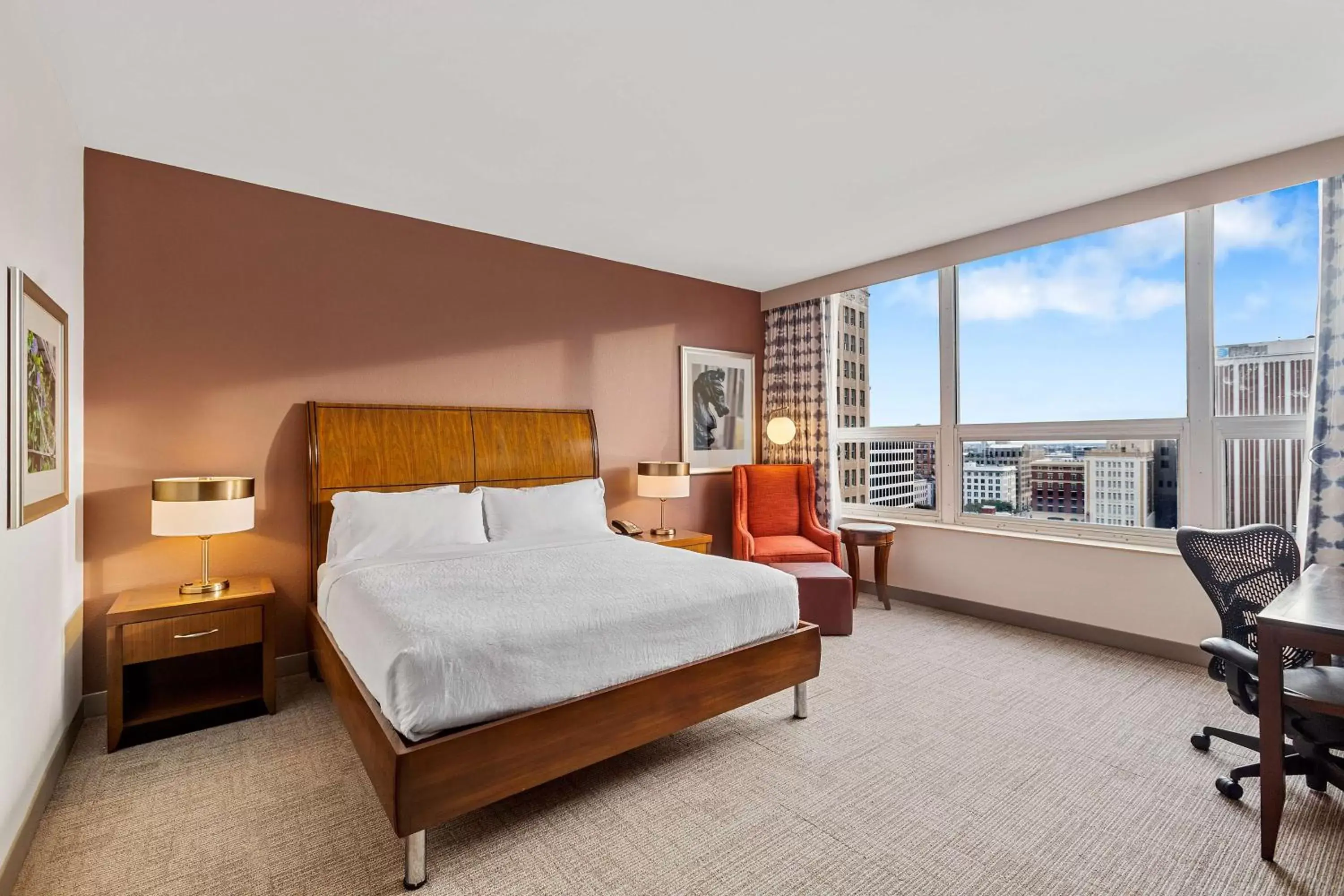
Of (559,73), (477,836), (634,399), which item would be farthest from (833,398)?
(477,836)

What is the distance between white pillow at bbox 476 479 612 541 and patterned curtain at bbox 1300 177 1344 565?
12.4 ft

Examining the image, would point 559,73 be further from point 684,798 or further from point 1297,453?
point 1297,453

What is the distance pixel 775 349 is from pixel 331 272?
3787 millimetres

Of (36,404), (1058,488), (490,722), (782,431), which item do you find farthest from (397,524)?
(1058,488)

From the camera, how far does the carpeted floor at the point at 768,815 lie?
1.87 meters

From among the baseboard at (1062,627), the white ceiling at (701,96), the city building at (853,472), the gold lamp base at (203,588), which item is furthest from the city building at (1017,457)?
the gold lamp base at (203,588)

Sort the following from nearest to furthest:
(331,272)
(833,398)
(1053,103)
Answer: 1. (1053,103)
2. (331,272)
3. (833,398)

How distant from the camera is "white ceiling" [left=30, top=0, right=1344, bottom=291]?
215 cm

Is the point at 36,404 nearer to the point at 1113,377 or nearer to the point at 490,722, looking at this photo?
the point at 490,722

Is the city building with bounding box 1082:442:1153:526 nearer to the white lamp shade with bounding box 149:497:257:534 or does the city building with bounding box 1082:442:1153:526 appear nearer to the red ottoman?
the red ottoman

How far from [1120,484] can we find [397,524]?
4481mm

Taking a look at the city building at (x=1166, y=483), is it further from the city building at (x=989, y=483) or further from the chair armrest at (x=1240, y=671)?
the chair armrest at (x=1240, y=671)

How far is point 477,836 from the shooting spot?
209 centimetres

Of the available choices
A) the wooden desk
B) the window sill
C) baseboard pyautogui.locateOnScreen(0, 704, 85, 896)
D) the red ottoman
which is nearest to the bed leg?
baseboard pyautogui.locateOnScreen(0, 704, 85, 896)
